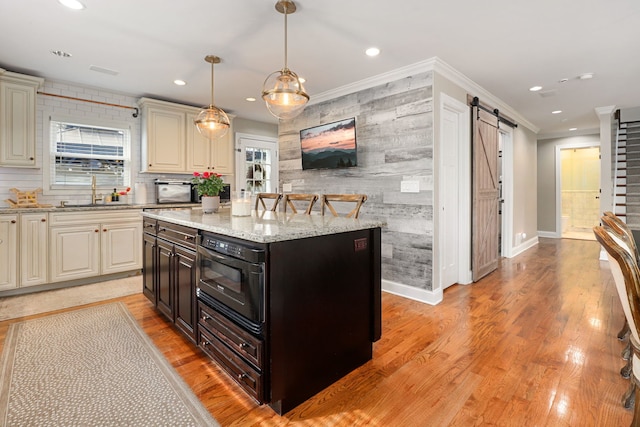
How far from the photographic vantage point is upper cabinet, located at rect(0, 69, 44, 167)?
3510 millimetres

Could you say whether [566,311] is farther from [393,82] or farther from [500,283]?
[393,82]

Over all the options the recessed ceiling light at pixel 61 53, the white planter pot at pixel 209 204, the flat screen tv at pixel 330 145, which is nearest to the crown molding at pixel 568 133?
the flat screen tv at pixel 330 145

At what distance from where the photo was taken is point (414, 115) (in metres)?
3.38

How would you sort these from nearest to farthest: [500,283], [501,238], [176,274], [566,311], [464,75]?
1. [176,274]
2. [566,311]
3. [464,75]
4. [500,283]
5. [501,238]

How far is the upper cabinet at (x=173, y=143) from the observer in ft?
14.9

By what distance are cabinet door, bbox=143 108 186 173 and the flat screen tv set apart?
188 cm

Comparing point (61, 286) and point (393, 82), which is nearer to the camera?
point (393, 82)

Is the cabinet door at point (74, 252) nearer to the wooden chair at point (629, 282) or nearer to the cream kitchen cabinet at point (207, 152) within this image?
the cream kitchen cabinet at point (207, 152)

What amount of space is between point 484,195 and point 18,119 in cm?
576

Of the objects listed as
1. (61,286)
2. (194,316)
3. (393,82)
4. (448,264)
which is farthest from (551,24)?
(61,286)

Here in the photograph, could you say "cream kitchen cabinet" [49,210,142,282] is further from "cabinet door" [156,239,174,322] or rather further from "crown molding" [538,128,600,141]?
"crown molding" [538,128,600,141]

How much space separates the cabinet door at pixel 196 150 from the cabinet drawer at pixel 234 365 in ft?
11.4

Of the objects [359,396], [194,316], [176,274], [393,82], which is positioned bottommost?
[359,396]

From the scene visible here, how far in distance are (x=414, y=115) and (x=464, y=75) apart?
92 cm
